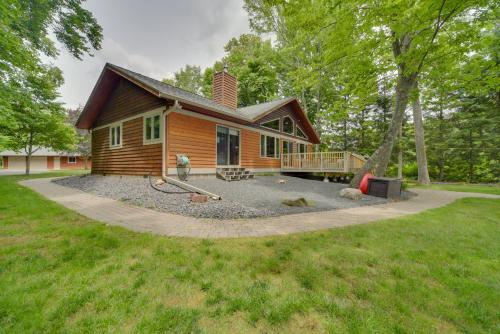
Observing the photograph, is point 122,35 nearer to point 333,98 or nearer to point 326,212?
point 326,212

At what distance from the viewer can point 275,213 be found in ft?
16.1

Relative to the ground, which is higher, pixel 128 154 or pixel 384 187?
pixel 128 154

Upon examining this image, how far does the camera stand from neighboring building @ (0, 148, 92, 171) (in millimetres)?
26906

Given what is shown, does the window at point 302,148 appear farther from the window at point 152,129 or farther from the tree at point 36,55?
the tree at point 36,55

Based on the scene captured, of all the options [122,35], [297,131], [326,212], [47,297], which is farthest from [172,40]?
[47,297]

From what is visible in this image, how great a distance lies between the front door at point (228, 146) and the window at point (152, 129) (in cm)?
272

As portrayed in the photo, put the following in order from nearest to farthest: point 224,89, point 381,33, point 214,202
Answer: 1. point 214,202
2. point 381,33
3. point 224,89

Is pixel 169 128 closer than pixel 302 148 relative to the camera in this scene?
Yes

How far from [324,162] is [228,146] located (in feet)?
18.3

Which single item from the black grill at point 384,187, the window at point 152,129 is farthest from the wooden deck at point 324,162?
the window at point 152,129

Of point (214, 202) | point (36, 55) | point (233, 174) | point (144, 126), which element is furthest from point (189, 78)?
point (214, 202)

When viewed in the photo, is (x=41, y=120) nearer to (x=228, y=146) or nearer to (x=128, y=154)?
(x=128, y=154)

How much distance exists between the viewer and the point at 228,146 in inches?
410

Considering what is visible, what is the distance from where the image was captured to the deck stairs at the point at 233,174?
30.9 feet
